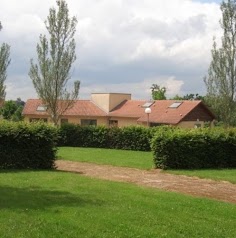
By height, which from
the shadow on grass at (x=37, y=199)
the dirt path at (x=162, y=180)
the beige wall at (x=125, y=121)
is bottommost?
the dirt path at (x=162, y=180)

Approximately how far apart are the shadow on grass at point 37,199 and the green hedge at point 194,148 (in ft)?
30.3

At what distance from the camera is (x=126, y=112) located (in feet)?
160

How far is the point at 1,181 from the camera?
13.3 meters

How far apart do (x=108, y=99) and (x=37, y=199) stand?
40.8m

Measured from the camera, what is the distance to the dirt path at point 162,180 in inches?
537

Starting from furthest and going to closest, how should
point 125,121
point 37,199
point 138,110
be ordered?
1. point 125,121
2. point 138,110
3. point 37,199

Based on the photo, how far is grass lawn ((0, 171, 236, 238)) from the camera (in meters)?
7.49

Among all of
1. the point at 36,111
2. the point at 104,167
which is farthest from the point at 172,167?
the point at 36,111

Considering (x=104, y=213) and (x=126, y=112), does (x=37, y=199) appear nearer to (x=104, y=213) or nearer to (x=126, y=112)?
(x=104, y=213)

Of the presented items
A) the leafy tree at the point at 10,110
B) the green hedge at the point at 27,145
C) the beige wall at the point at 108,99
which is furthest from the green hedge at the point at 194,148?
the leafy tree at the point at 10,110

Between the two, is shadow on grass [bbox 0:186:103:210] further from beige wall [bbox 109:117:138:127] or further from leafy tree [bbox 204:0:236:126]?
beige wall [bbox 109:117:138:127]

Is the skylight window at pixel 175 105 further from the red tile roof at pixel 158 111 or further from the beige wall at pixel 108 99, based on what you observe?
the beige wall at pixel 108 99

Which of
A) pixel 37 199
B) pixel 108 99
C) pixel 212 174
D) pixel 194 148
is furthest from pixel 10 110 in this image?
pixel 37 199

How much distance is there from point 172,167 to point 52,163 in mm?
5402
